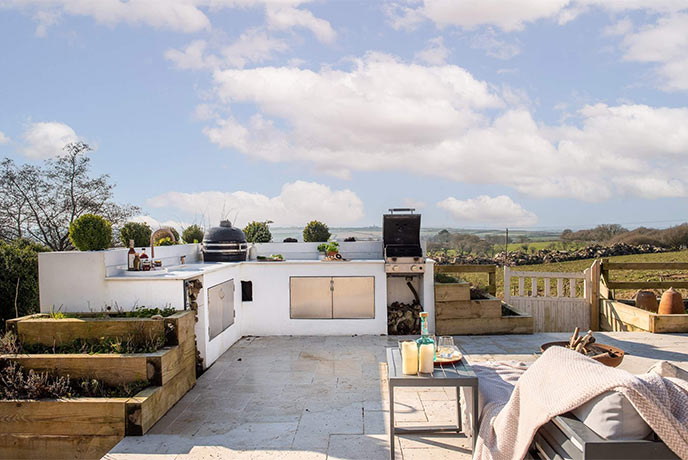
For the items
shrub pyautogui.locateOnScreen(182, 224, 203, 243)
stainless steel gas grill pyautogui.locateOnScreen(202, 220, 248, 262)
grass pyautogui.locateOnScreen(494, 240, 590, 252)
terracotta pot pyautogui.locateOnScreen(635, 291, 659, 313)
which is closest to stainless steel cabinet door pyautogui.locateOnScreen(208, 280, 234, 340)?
stainless steel gas grill pyautogui.locateOnScreen(202, 220, 248, 262)

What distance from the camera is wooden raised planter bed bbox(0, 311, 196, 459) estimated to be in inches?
142

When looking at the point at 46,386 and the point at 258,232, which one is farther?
the point at 258,232

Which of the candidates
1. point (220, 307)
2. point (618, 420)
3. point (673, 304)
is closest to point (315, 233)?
point (220, 307)

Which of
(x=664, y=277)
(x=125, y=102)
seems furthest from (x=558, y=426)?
(x=664, y=277)

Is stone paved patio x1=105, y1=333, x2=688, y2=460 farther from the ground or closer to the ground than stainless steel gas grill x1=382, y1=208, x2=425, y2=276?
closer to the ground

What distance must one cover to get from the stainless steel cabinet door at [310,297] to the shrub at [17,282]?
3625mm

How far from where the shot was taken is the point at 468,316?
691 cm

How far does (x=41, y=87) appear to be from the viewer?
31.3 ft

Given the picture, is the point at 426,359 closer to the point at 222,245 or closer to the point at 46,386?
the point at 46,386

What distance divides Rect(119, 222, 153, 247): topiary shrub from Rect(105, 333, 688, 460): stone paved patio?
1.81 m

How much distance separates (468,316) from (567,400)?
4.85 metres

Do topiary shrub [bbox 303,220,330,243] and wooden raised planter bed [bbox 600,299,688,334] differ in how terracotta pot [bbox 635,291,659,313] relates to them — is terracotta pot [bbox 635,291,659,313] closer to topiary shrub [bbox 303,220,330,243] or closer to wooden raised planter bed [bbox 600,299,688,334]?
wooden raised planter bed [bbox 600,299,688,334]

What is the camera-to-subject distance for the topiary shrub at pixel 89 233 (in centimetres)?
487

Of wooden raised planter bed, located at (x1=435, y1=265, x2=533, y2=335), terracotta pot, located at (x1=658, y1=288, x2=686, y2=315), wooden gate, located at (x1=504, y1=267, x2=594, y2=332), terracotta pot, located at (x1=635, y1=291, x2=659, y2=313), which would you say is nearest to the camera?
wooden raised planter bed, located at (x1=435, y1=265, x2=533, y2=335)
